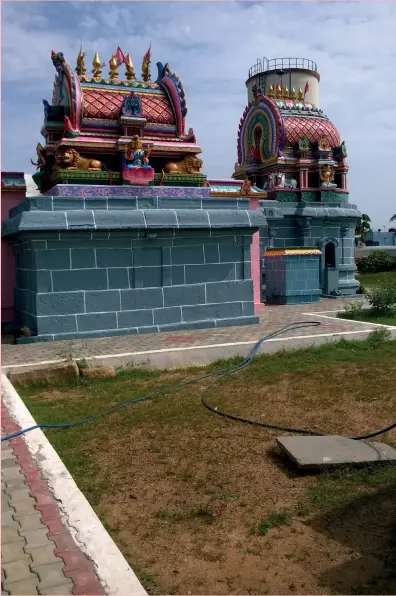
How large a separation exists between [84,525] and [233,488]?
130cm

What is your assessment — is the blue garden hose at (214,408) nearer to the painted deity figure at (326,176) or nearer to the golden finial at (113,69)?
the golden finial at (113,69)

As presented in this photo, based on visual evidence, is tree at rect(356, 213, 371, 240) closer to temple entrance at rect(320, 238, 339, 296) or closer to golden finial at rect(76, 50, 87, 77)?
temple entrance at rect(320, 238, 339, 296)

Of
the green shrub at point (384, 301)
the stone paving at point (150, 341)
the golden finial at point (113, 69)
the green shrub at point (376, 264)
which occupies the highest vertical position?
the golden finial at point (113, 69)

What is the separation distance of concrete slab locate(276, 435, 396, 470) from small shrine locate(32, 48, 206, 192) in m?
8.84

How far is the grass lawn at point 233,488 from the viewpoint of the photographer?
3.29 meters

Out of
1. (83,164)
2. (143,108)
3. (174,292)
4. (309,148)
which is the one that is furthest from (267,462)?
(309,148)

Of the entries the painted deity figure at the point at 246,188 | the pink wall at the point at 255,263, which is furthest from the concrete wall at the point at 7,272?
the pink wall at the point at 255,263

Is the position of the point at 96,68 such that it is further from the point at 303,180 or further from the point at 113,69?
the point at 303,180

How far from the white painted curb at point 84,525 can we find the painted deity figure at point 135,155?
27.2 ft

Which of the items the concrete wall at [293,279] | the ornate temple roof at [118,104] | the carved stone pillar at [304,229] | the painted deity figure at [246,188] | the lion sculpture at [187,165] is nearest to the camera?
the ornate temple roof at [118,104]

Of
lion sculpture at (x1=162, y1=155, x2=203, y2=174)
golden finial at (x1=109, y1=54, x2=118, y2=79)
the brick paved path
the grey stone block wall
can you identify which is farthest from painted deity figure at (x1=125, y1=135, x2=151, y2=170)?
the brick paved path

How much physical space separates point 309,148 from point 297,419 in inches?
721

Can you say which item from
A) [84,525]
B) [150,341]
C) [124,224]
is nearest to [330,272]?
[124,224]

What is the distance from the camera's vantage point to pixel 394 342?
412 inches
